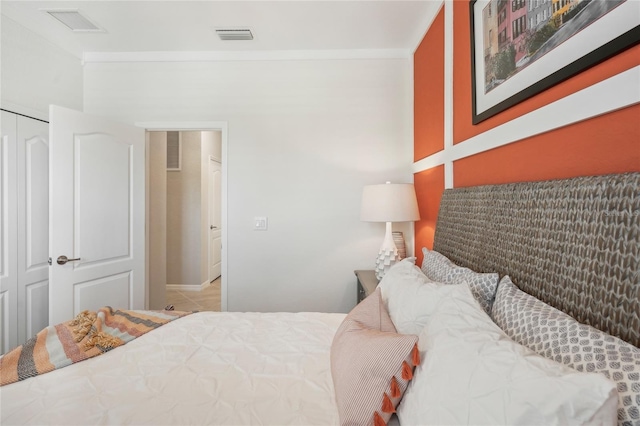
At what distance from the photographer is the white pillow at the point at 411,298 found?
3.42ft

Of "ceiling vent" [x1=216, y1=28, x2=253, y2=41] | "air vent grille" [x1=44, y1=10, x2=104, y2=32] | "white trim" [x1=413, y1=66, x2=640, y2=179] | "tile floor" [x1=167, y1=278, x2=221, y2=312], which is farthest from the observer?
"tile floor" [x1=167, y1=278, x2=221, y2=312]

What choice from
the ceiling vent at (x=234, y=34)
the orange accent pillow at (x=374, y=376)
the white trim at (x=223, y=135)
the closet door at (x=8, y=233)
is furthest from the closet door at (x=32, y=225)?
the orange accent pillow at (x=374, y=376)

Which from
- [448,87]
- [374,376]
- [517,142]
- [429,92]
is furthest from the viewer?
[429,92]

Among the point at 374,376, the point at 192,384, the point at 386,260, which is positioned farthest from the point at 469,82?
the point at 192,384

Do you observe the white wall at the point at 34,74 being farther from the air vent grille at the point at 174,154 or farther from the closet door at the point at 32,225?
the air vent grille at the point at 174,154

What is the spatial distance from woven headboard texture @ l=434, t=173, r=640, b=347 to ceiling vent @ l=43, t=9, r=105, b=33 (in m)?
2.94

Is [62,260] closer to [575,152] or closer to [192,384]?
[192,384]

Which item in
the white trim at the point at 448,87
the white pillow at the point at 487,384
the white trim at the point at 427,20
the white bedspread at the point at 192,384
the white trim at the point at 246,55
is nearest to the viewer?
the white pillow at the point at 487,384

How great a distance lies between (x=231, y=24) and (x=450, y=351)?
2591mm

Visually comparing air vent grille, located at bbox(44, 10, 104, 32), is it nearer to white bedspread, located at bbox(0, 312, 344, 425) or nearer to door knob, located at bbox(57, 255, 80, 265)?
door knob, located at bbox(57, 255, 80, 265)

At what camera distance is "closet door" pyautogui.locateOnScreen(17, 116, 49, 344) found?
228 centimetres

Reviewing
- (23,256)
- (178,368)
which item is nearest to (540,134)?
(178,368)

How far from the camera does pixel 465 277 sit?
1210 millimetres

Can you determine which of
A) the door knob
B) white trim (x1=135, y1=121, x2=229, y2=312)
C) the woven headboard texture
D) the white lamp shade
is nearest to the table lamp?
the white lamp shade
